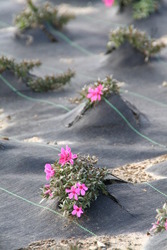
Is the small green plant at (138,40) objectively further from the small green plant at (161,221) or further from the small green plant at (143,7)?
the small green plant at (161,221)

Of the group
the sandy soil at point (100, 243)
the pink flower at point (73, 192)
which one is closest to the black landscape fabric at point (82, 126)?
the sandy soil at point (100, 243)

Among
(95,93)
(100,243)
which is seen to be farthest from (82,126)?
(100,243)

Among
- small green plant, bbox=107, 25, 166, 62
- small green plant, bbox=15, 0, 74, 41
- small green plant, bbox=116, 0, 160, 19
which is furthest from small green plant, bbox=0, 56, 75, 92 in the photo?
small green plant, bbox=116, 0, 160, 19

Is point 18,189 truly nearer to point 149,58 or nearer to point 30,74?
point 30,74

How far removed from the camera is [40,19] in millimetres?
9680

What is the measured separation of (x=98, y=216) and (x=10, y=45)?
5.87 metres

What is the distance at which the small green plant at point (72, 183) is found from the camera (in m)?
4.10

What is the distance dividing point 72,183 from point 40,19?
6019 mm

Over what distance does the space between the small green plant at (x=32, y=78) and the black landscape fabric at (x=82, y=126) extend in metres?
0.09

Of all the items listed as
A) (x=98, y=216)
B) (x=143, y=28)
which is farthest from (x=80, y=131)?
(x=143, y=28)

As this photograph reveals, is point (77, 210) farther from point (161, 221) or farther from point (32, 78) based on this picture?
point (32, 78)

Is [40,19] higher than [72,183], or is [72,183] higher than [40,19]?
[40,19]

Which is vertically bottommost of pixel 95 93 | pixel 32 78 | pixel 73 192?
pixel 73 192

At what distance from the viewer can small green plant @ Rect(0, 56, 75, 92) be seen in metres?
7.50
